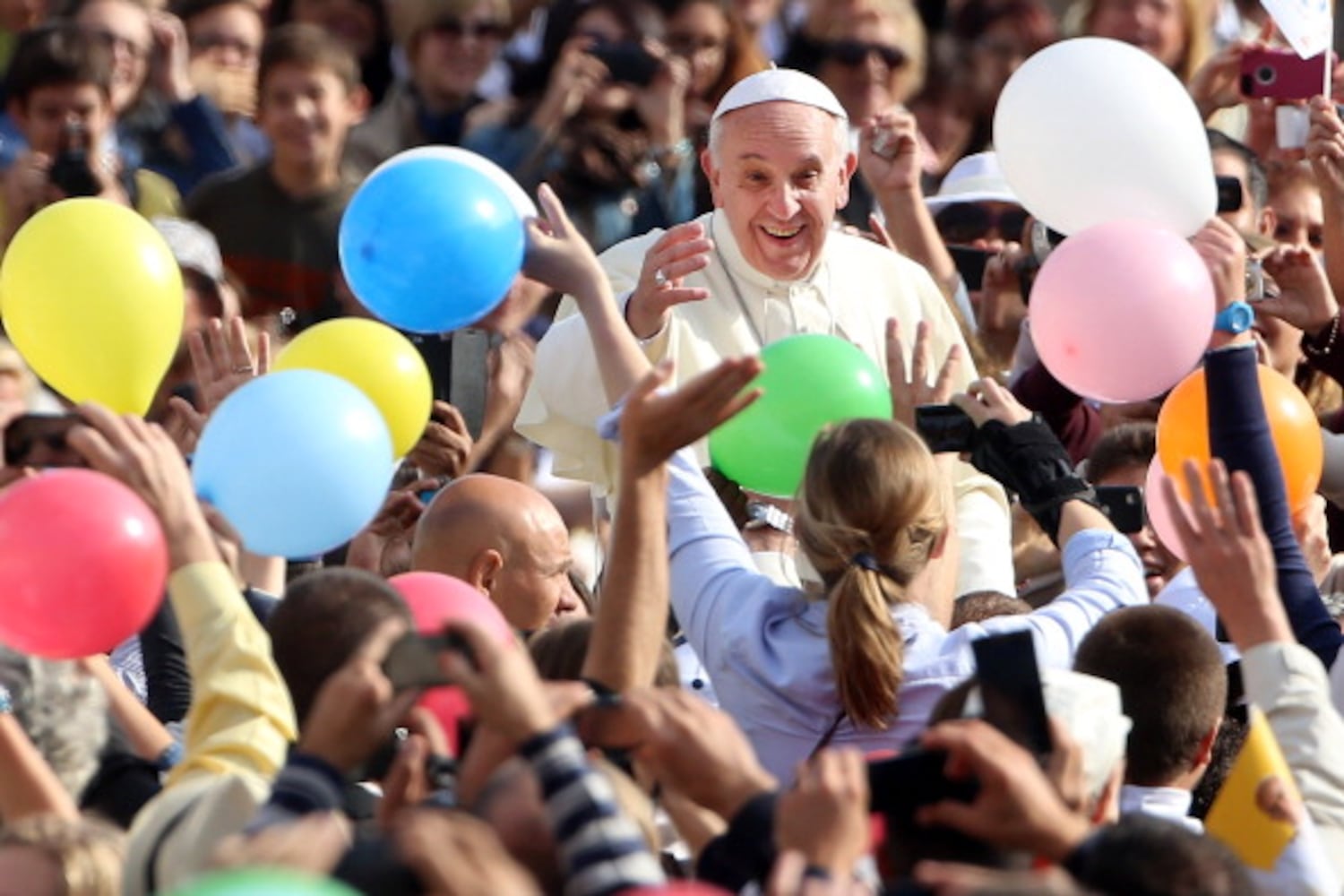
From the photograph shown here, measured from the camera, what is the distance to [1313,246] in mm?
8648

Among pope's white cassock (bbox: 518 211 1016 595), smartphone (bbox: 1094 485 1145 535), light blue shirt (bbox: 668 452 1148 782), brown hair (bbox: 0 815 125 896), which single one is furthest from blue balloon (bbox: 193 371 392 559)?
smartphone (bbox: 1094 485 1145 535)

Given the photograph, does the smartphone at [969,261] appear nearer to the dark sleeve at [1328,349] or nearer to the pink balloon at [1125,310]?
the dark sleeve at [1328,349]

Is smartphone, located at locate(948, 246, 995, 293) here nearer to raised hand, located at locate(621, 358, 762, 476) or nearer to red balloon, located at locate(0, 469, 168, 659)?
raised hand, located at locate(621, 358, 762, 476)

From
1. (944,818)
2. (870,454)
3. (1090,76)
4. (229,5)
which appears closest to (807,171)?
(1090,76)

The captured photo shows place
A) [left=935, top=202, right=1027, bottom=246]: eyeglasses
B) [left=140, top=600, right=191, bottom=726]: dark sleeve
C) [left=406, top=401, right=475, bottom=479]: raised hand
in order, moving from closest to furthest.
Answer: [left=140, top=600, right=191, bottom=726]: dark sleeve < [left=406, top=401, right=475, bottom=479]: raised hand < [left=935, top=202, right=1027, bottom=246]: eyeglasses

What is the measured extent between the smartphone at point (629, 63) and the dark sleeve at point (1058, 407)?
2162 millimetres

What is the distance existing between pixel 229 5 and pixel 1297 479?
209 inches

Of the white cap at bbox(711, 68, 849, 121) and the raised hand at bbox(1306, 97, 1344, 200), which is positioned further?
the raised hand at bbox(1306, 97, 1344, 200)

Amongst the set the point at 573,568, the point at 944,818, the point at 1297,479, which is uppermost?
the point at 944,818

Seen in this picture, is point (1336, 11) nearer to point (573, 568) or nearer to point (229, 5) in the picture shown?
point (229, 5)

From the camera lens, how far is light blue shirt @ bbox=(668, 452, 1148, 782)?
473 centimetres

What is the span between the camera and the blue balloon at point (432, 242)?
208 inches

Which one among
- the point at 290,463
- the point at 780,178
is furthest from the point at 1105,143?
the point at 290,463

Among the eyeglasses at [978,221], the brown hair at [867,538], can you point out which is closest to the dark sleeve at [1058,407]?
the eyeglasses at [978,221]
